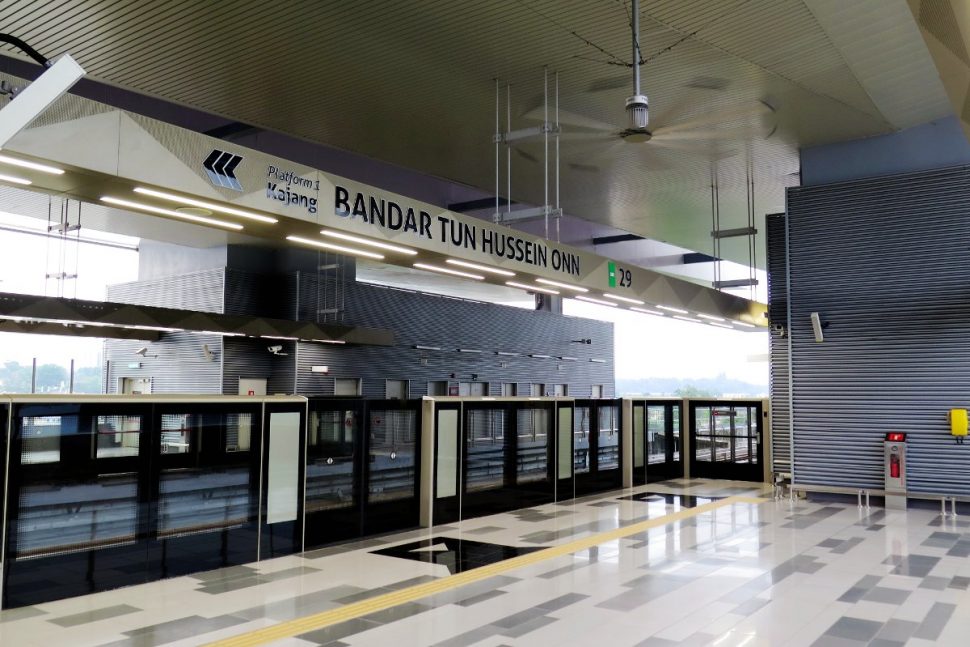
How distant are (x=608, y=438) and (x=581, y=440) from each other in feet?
3.37

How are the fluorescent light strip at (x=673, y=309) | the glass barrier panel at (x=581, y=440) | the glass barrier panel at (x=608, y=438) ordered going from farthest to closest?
1. the glass barrier panel at (x=608, y=438)
2. the glass barrier panel at (x=581, y=440)
3. the fluorescent light strip at (x=673, y=309)

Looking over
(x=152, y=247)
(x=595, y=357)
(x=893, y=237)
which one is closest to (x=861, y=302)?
(x=893, y=237)

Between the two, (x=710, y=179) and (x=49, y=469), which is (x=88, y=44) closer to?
(x=49, y=469)

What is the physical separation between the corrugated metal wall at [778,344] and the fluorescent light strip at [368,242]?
27.5ft

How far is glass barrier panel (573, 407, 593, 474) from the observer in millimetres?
13312

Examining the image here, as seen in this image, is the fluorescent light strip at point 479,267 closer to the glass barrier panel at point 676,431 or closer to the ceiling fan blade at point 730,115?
the ceiling fan blade at point 730,115

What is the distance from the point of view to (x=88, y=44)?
28.0ft

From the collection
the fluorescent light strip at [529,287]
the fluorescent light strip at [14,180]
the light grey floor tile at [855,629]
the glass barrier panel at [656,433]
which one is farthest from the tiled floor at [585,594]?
the glass barrier panel at [656,433]

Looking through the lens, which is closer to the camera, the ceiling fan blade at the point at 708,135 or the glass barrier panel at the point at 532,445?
the ceiling fan blade at the point at 708,135

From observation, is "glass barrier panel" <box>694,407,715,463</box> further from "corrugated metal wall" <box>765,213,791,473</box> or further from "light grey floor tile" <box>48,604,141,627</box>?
"light grey floor tile" <box>48,604,141,627</box>

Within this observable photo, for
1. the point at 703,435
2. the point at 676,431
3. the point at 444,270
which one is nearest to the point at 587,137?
the point at 444,270

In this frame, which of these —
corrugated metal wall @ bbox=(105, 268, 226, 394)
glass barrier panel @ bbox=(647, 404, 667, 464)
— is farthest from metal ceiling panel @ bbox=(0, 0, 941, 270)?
corrugated metal wall @ bbox=(105, 268, 226, 394)

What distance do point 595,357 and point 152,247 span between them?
624 inches

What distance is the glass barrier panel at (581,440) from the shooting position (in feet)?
43.7
